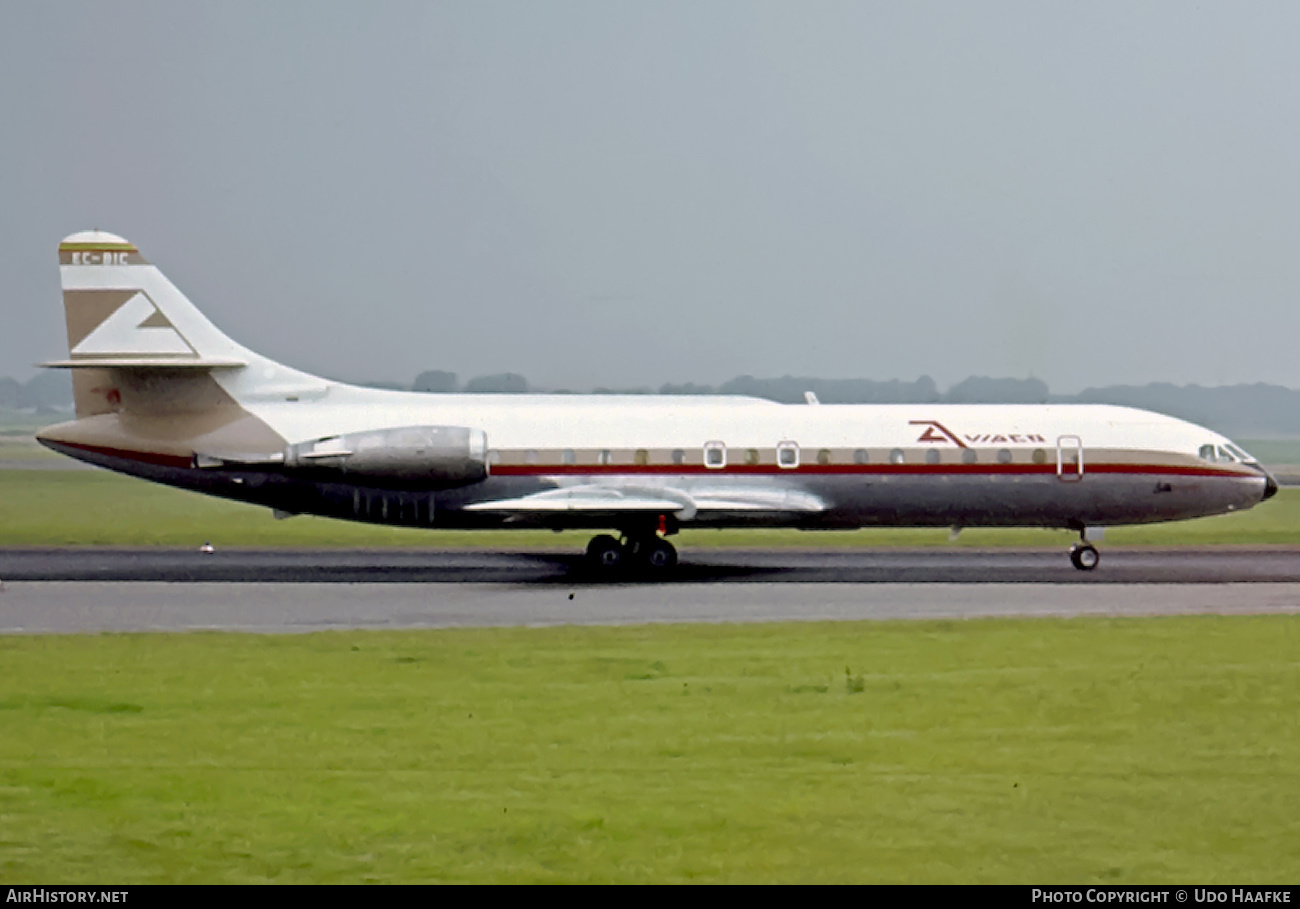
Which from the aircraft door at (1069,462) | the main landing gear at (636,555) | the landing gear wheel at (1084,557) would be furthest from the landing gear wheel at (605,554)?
the landing gear wheel at (1084,557)

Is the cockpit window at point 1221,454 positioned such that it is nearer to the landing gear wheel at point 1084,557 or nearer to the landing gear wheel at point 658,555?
the landing gear wheel at point 1084,557

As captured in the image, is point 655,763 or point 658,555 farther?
point 658,555

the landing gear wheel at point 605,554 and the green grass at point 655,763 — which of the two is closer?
the green grass at point 655,763

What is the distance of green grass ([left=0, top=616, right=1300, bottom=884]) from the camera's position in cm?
855

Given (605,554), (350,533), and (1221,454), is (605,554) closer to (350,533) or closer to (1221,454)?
(1221,454)

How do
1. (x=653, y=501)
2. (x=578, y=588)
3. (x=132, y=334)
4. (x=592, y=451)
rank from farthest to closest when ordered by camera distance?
(x=132, y=334) → (x=592, y=451) → (x=653, y=501) → (x=578, y=588)

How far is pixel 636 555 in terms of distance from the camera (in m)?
30.3

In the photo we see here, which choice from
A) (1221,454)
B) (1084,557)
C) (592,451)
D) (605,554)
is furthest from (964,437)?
(605,554)

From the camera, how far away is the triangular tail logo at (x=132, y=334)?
3023 cm

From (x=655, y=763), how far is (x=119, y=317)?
901 inches

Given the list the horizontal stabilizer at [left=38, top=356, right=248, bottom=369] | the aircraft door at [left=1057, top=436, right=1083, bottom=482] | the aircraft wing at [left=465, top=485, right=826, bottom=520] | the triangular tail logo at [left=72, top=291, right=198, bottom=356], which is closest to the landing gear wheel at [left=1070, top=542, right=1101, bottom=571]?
the aircraft door at [left=1057, top=436, right=1083, bottom=482]

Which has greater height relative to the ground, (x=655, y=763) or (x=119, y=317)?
(x=119, y=317)

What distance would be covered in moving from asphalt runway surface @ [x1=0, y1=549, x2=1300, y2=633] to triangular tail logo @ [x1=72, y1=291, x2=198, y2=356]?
461cm

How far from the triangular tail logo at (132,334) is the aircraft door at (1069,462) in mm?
18695
